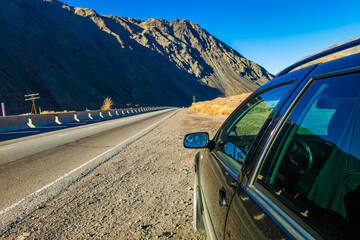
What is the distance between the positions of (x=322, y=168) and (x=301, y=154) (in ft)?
1.20

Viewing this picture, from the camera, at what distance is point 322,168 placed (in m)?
1.13

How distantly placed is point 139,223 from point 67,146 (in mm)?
6371

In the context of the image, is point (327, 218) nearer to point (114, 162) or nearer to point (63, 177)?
point (63, 177)

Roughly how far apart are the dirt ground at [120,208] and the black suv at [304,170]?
1379 mm

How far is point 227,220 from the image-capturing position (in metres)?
1.33

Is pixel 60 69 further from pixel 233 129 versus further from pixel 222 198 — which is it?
pixel 222 198

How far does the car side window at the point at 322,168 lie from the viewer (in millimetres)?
855

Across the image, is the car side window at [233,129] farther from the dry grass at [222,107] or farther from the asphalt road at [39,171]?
the dry grass at [222,107]

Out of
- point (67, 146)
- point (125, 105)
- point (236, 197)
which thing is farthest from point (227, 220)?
point (125, 105)

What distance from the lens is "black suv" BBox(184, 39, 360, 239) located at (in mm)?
897

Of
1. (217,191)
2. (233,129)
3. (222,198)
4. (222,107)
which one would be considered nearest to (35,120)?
(222,107)

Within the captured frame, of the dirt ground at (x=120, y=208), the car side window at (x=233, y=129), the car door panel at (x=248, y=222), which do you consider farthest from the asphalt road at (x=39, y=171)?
the car door panel at (x=248, y=222)

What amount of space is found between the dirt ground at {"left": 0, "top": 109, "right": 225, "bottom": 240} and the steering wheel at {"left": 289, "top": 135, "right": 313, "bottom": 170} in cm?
158

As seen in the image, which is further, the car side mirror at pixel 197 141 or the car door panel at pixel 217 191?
the car side mirror at pixel 197 141
